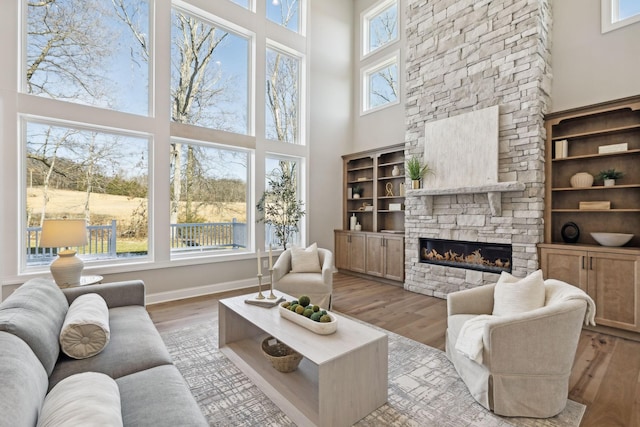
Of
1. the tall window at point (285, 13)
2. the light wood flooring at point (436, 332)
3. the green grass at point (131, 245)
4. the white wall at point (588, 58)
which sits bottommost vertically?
the light wood flooring at point (436, 332)

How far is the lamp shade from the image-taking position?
9.16 feet

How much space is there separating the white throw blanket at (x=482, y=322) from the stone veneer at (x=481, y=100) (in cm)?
181

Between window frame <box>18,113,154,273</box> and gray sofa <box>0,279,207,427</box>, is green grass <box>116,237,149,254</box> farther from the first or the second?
gray sofa <box>0,279,207,427</box>

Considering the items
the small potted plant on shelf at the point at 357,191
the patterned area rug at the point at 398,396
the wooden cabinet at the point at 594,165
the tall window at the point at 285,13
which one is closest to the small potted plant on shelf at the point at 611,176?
the wooden cabinet at the point at 594,165

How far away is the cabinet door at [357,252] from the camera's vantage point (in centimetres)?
575

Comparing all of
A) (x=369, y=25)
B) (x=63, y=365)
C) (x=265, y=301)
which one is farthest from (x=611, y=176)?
(x=369, y=25)

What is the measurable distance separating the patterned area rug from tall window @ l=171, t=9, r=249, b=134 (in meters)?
3.51

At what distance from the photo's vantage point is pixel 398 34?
5770 millimetres

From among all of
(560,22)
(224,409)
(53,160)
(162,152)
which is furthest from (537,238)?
(53,160)

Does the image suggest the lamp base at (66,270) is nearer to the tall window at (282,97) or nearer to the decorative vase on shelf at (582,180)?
the tall window at (282,97)

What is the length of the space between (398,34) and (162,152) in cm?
468

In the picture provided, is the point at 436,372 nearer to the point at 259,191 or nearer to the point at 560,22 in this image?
the point at 259,191

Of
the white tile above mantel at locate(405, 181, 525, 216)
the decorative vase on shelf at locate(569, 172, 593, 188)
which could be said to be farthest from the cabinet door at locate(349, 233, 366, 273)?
the decorative vase on shelf at locate(569, 172, 593, 188)

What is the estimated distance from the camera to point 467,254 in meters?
4.54
